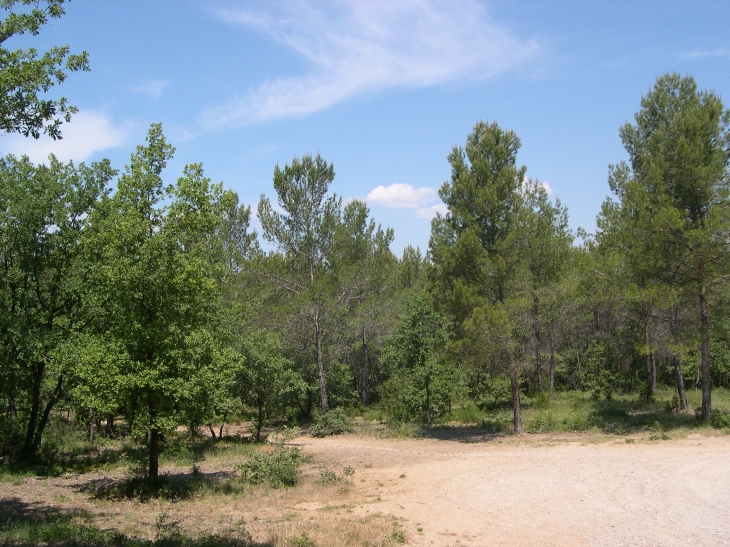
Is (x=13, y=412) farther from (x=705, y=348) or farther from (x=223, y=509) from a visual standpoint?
(x=705, y=348)

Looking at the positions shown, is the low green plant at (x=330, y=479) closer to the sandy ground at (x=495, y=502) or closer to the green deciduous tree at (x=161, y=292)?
the sandy ground at (x=495, y=502)

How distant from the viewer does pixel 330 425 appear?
24625 millimetres

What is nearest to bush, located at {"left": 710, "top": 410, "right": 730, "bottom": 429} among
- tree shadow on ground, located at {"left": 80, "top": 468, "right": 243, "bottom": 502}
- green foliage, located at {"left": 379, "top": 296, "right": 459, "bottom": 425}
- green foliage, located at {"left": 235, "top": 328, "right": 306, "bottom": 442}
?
green foliage, located at {"left": 379, "top": 296, "right": 459, "bottom": 425}

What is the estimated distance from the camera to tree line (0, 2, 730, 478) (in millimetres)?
11422

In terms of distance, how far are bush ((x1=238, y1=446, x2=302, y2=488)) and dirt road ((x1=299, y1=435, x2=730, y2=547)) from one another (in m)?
1.70

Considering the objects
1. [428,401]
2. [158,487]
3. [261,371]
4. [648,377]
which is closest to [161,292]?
[158,487]

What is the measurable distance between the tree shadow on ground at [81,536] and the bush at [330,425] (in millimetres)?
15769

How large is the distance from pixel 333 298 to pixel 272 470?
47.5 ft

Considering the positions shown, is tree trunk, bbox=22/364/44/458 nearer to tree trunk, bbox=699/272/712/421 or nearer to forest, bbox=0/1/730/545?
forest, bbox=0/1/730/545

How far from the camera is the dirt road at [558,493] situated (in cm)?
842

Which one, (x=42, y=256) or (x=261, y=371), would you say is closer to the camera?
(x=42, y=256)

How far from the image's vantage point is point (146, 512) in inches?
412

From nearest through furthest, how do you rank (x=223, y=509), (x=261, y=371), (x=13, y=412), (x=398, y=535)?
1. (x=398, y=535)
2. (x=223, y=509)
3. (x=13, y=412)
4. (x=261, y=371)

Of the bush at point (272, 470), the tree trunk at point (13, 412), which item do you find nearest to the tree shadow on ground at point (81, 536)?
the bush at point (272, 470)
